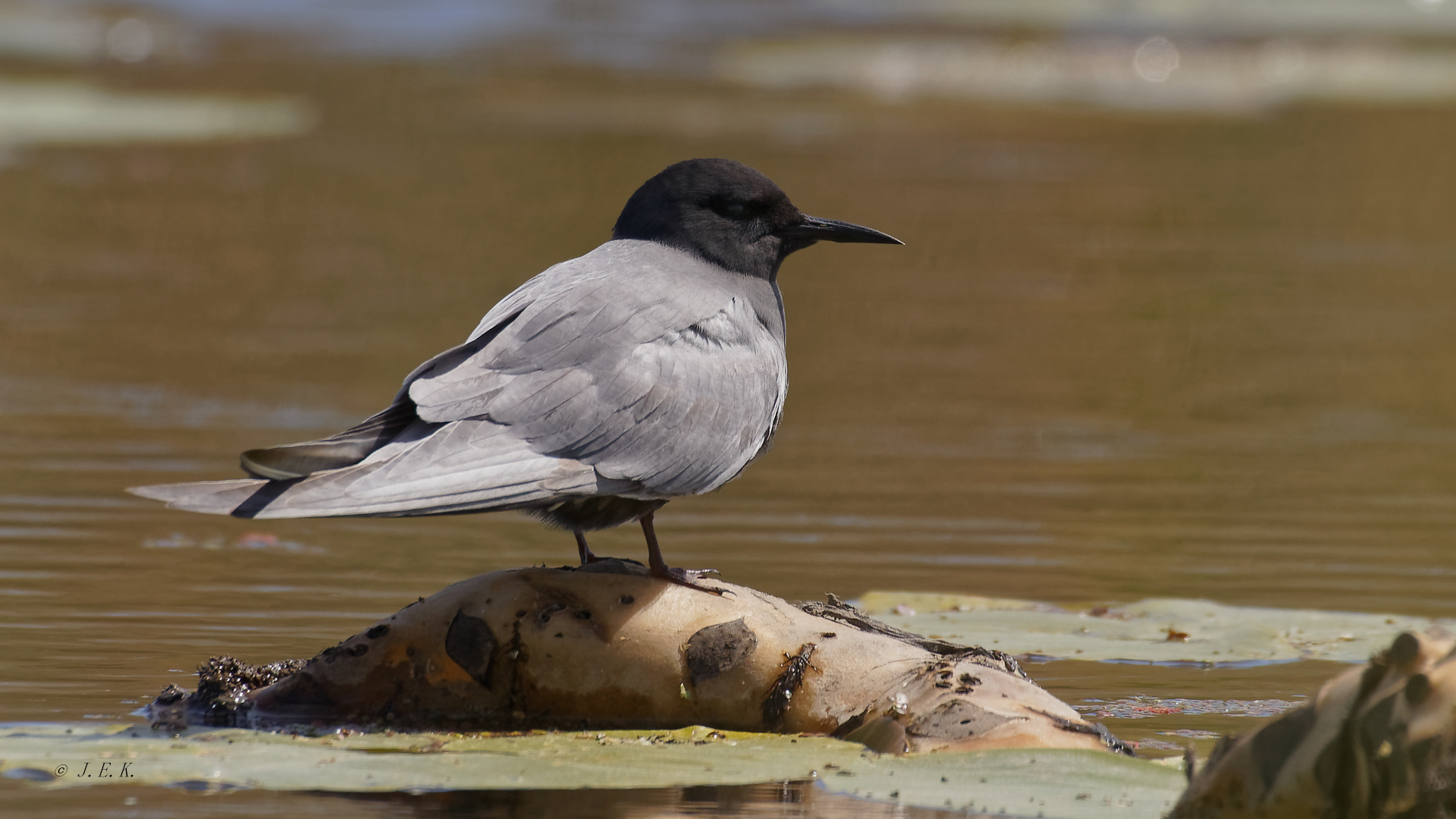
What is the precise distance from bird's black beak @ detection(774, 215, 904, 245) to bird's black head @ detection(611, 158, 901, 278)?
67mm

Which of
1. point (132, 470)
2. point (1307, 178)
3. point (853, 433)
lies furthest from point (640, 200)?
point (1307, 178)

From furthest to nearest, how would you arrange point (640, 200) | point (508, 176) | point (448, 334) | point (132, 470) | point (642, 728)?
1. point (508, 176)
2. point (448, 334)
3. point (132, 470)
4. point (640, 200)
5. point (642, 728)

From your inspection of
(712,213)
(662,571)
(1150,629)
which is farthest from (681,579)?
(1150,629)

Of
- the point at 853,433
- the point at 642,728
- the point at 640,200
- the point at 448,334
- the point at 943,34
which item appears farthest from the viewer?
the point at 943,34

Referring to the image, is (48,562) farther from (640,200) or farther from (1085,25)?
(1085,25)

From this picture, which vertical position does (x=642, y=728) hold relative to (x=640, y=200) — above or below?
below

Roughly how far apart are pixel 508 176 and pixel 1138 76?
15.9 metres

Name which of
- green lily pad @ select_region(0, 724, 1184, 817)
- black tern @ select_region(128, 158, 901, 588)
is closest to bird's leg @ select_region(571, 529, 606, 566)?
black tern @ select_region(128, 158, 901, 588)

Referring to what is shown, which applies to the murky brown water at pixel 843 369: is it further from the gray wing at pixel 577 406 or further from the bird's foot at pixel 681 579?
the bird's foot at pixel 681 579

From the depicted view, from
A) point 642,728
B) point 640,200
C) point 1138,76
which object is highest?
point 1138,76

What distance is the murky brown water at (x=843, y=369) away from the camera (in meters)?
7.55

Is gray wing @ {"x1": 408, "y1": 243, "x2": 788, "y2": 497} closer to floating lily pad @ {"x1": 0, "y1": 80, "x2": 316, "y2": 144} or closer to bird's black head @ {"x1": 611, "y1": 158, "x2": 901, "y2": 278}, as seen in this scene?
bird's black head @ {"x1": 611, "y1": 158, "x2": 901, "y2": 278}

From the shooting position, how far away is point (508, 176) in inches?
905

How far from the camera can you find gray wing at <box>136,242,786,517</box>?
5078mm
